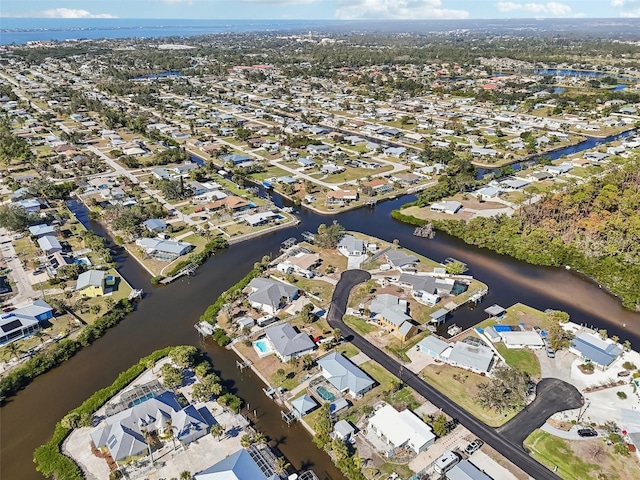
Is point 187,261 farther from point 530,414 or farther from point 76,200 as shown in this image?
point 530,414

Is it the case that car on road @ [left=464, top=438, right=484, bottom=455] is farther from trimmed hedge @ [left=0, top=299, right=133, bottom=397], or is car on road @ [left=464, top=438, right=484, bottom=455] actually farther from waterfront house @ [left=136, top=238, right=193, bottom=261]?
waterfront house @ [left=136, top=238, right=193, bottom=261]

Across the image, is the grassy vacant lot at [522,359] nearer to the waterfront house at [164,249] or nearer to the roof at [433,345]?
the roof at [433,345]

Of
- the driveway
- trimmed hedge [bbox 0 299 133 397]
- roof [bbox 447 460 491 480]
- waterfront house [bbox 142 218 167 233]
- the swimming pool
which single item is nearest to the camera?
roof [bbox 447 460 491 480]

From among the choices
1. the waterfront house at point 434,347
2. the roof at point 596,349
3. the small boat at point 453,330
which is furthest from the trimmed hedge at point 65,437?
the roof at point 596,349

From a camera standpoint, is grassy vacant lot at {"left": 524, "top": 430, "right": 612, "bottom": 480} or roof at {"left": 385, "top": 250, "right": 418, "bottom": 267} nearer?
grassy vacant lot at {"left": 524, "top": 430, "right": 612, "bottom": 480}

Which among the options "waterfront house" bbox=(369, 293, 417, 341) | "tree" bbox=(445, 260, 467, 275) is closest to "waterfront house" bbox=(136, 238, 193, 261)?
"waterfront house" bbox=(369, 293, 417, 341)

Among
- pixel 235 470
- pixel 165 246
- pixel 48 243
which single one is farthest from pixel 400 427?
pixel 48 243
